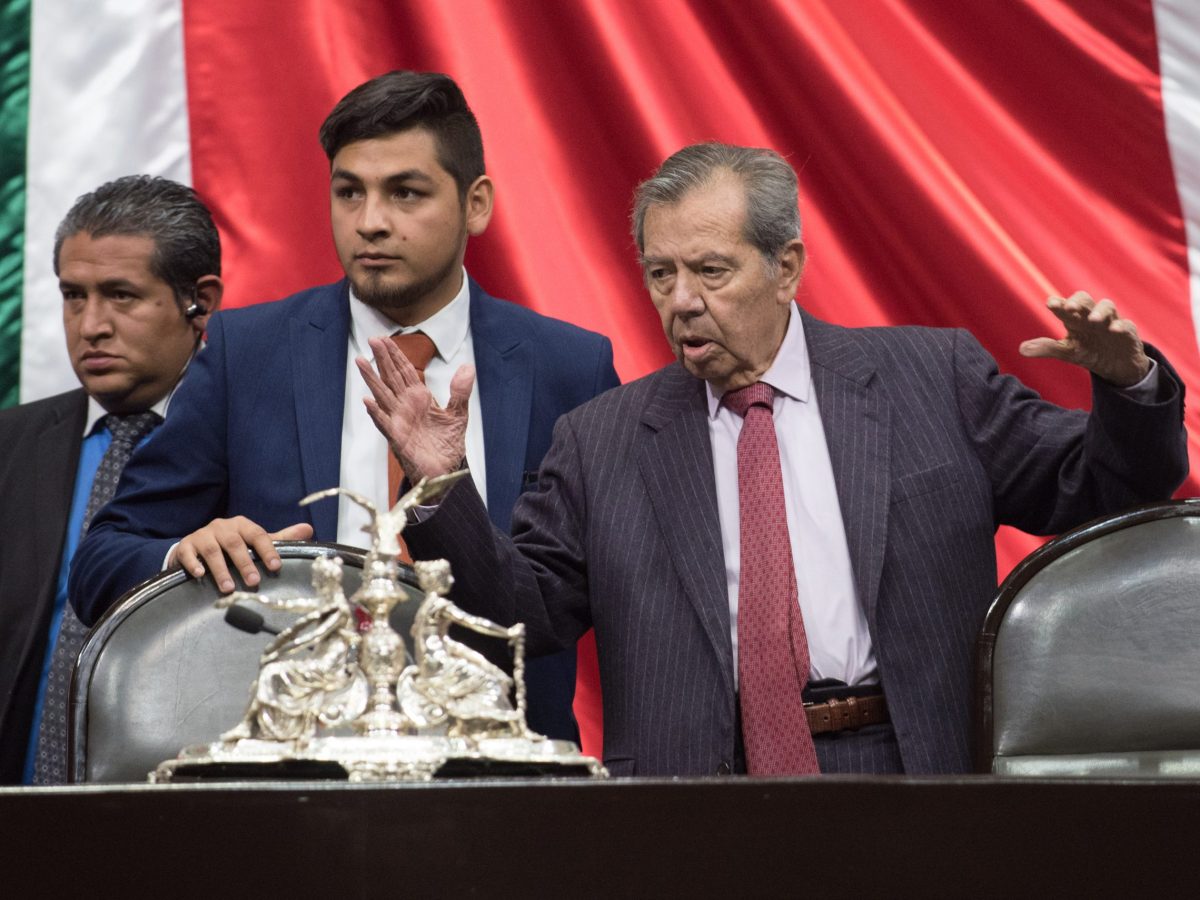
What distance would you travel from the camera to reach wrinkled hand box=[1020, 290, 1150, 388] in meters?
1.74

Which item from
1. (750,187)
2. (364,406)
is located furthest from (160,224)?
(750,187)

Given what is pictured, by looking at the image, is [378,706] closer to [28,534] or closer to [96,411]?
[28,534]

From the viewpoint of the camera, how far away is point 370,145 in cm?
239

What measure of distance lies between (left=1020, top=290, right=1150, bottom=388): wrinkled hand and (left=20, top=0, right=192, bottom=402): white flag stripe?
1.76 metres

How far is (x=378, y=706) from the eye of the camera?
127cm

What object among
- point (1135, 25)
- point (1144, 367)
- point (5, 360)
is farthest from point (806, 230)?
point (5, 360)

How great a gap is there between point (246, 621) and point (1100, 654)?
Answer: 2.90 feet

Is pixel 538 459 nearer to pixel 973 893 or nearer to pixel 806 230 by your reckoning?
pixel 806 230

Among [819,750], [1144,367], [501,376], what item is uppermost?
[501,376]

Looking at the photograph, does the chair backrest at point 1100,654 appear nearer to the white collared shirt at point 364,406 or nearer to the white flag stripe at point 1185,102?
the white collared shirt at point 364,406

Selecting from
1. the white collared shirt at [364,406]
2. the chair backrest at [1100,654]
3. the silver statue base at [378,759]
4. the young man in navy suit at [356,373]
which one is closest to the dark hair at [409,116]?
the young man in navy suit at [356,373]

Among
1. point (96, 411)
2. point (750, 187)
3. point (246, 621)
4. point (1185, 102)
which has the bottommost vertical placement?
point (246, 621)

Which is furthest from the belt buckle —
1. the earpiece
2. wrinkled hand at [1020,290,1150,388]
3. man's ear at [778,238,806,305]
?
the earpiece

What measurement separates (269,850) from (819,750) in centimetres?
108
